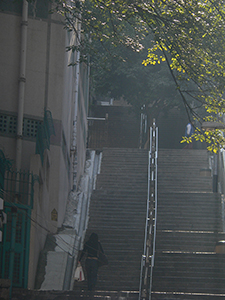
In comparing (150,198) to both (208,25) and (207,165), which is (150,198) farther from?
(208,25)

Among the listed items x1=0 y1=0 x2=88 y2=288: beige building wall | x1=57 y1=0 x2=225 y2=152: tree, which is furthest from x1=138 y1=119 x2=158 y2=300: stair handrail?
x1=57 y1=0 x2=225 y2=152: tree

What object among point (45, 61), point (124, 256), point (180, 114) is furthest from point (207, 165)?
point (180, 114)

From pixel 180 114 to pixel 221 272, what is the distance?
21.0 metres

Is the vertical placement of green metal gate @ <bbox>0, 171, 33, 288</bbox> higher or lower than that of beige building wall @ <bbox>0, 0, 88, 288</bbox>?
lower

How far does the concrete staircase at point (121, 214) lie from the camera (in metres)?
13.6

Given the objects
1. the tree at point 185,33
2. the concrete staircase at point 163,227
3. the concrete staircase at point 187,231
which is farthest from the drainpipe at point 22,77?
the concrete staircase at point 187,231

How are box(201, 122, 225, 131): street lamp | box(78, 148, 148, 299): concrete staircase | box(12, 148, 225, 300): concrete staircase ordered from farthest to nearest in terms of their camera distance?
box(78, 148, 148, 299): concrete staircase → box(12, 148, 225, 300): concrete staircase → box(201, 122, 225, 131): street lamp

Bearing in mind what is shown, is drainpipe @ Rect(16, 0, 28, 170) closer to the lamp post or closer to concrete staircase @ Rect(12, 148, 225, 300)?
concrete staircase @ Rect(12, 148, 225, 300)

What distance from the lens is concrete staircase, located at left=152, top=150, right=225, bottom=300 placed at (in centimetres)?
1302

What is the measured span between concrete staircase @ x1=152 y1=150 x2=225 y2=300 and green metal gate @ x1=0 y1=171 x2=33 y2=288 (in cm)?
278

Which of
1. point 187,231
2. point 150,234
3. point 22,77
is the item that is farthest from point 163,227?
point 22,77

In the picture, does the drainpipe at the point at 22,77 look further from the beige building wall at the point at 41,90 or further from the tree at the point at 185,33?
the tree at the point at 185,33

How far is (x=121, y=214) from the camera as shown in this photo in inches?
692

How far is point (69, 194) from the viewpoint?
18312mm
